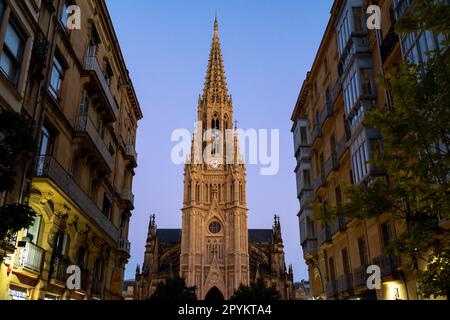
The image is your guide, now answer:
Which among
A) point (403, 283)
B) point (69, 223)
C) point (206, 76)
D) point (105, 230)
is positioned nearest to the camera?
point (403, 283)

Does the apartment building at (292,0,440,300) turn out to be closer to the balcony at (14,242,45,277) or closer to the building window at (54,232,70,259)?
the balcony at (14,242,45,277)

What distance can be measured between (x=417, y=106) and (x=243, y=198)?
70471 millimetres

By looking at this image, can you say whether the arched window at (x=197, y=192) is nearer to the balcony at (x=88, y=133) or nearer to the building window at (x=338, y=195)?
the building window at (x=338, y=195)

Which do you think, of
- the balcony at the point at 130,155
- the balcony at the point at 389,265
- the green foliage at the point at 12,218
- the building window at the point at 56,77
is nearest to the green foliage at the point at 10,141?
the green foliage at the point at 12,218

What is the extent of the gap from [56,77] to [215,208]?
206 feet

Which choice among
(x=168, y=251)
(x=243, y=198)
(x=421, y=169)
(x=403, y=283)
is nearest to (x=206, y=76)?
(x=243, y=198)

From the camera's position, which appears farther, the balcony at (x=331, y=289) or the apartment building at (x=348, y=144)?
the balcony at (x=331, y=289)

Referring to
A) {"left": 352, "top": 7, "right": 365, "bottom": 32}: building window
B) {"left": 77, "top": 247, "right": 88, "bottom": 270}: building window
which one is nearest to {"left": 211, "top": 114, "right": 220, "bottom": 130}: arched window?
{"left": 352, "top": 7, "right": 365, "bottom": 32}: building window

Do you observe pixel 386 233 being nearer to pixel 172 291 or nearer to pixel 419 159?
pixel 419 159

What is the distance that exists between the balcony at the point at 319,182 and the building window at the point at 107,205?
12.9 meters

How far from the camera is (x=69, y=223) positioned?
1662 centimetres

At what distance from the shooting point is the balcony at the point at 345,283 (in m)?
20.2

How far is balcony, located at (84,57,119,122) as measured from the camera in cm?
1841
